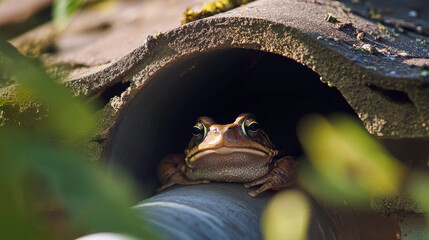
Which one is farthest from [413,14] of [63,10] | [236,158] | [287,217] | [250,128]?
[63,10]

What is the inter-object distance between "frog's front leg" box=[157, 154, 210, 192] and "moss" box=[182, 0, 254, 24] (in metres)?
0.80

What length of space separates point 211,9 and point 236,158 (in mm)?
789

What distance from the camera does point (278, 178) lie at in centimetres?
234

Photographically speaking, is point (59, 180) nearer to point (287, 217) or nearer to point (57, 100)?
point (57, 100)

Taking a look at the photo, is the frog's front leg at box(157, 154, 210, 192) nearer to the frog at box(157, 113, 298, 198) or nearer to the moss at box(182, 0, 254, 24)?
the frog at box(157, 113, 298, 198)

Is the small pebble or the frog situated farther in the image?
the small pebble

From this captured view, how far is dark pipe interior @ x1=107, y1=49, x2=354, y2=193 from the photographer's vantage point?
2422 mm

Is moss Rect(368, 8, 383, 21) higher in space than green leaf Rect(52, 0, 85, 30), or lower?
higher

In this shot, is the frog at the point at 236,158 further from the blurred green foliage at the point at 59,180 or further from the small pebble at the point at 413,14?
the blurred green foliage at the point at 59,180

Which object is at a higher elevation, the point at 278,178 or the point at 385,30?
the point at 385,30

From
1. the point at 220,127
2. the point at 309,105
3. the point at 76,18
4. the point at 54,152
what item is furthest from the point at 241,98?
the point at 54,152

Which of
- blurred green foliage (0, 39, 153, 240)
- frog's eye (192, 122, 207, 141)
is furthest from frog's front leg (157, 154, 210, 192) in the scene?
blurred green foliage (0, 39, 153, 240)

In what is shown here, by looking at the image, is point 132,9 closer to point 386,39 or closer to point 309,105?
point 309,105

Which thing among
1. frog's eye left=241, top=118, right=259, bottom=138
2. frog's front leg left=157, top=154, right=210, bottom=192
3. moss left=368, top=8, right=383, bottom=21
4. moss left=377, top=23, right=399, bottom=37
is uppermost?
moss left=368, top=8, right=383, bottom=21
